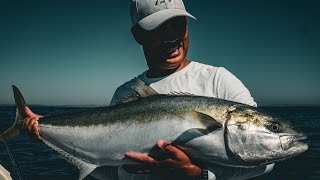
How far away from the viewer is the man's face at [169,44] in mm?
4000

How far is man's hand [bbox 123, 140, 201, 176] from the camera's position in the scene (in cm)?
329

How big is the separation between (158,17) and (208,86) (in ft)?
3.56

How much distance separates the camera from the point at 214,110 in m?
3.46

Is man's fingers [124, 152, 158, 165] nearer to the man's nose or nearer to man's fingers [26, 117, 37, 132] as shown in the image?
the man's nose

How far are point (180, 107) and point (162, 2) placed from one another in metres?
1.53

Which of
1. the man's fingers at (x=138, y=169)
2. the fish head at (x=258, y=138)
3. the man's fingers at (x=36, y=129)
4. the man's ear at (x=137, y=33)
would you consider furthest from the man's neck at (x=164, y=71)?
the man's fingers at (x=36, y=129)

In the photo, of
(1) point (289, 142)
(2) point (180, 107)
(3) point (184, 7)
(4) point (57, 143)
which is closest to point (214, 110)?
(2) point (180, 107)

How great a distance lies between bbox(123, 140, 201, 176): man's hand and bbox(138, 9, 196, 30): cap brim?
59.5 inches

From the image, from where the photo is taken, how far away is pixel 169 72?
4.14 metres

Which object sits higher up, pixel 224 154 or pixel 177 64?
pixel 177 64

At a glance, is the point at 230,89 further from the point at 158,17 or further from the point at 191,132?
the point at 158,17

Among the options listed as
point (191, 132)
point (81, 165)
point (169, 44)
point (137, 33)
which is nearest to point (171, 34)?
point (169, 44)

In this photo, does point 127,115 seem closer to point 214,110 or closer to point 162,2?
point 214,110

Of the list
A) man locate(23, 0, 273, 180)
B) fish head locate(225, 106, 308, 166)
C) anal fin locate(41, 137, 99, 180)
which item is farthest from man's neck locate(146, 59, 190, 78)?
anal fin locate(41, 137, 99, 180)
